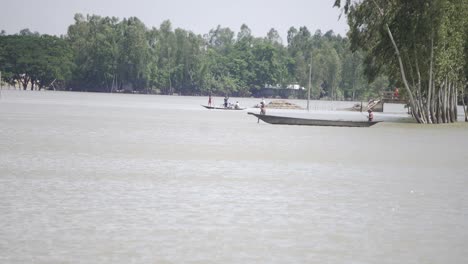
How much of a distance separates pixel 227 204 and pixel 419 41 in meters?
39.0

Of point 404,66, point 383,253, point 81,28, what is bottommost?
point 383,253

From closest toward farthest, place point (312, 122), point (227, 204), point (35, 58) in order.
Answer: point (227, 204), point (312, 122), point (35, 58)

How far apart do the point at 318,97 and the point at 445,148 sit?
153 m

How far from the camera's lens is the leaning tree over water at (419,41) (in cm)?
5303

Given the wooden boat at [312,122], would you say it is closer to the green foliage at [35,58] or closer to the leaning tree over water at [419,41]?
the leaning tree over water at [419,41]

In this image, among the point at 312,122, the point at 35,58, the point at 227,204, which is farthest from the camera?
the point at 35,58

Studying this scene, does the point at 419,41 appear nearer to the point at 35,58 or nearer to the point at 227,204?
the point at 227,204

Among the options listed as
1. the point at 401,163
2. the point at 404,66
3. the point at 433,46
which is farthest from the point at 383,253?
the point at 404,66

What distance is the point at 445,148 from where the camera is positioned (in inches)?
1528

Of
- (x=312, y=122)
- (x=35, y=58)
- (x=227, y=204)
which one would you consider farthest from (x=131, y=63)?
(x=227, y=204)

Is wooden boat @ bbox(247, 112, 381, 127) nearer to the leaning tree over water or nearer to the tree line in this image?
the leaning tree over water

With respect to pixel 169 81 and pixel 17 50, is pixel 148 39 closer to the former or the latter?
pixel 169 81

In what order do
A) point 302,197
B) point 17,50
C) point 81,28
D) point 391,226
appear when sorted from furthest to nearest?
point 81,28 → point 17,50 → point 302,197 → point 391,226

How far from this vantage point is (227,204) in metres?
18.0
